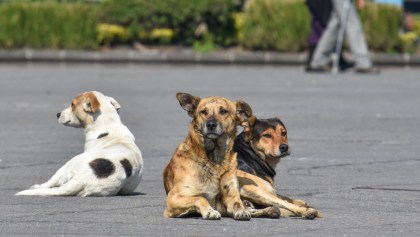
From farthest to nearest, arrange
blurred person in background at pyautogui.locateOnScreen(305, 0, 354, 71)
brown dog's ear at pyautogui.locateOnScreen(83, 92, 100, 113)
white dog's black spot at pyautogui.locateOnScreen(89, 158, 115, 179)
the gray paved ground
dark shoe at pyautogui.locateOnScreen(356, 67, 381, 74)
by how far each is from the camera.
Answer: dark shoe at pyautogui.locateOnScreen(356, 67, 381, 74), blurred person in background at pyautogui.locateOnScreen(305, 0, 354, 71), brown dog's ear at pyautogui.locateOnScreen(83, 92, 100, 113), white dog's black spot at pyautogui.locateOnScreen(89, 158, 115, 179), the gray paved ground

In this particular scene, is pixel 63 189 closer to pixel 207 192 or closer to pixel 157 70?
pixel 207 192

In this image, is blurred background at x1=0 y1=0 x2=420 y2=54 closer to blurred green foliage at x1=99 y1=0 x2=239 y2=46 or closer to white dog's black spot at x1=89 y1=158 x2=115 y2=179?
blurred green foliage at x1=99 y1=0 x2=239 y2=46

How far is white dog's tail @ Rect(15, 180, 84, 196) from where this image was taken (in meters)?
10.0

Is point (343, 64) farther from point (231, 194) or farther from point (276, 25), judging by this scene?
point (231, 194)

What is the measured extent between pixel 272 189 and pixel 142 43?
20.2 metres

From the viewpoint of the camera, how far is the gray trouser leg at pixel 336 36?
80.6 ft

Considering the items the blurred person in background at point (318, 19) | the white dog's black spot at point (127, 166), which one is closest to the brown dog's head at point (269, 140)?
the white dog's black spot at point (127, 166)

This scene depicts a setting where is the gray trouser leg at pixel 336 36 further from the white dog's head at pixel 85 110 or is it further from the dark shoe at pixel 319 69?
the white dog's head at pixel 85 110

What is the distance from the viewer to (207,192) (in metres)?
9.09

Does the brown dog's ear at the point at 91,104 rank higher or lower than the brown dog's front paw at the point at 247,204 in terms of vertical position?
higher

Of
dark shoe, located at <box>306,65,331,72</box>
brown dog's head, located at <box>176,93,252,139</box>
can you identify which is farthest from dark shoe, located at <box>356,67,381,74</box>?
brown dog's head, located at <box>176,93,252,139</box>

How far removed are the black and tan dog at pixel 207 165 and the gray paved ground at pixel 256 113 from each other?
0.38 ft

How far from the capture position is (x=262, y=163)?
941cm

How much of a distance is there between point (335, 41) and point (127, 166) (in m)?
15.3
